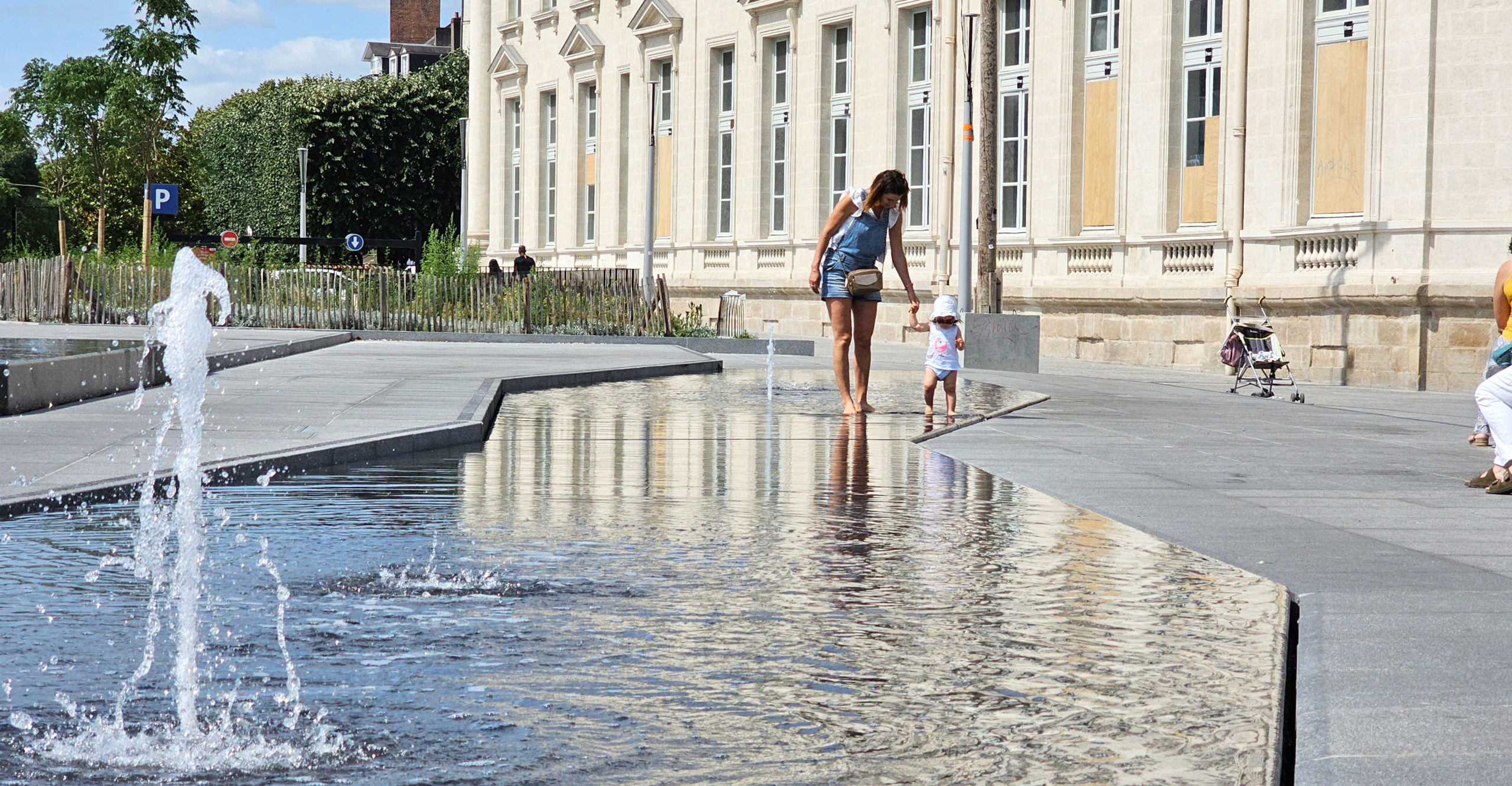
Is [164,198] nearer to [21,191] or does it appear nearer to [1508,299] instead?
[1508,299]

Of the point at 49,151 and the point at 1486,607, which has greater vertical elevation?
the point at 49,151

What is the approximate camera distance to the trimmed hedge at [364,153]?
65125 mm

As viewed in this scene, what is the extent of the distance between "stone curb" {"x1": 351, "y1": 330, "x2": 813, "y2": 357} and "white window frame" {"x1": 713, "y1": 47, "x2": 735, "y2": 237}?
13.0m

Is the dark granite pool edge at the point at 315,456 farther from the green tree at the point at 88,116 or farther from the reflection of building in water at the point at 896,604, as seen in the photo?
the green tree at the point at 88,116

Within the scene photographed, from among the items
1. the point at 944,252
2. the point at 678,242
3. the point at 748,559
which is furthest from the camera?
the point at 678,242

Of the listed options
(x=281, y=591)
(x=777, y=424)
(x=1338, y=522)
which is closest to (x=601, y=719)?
(x=281, y=591)

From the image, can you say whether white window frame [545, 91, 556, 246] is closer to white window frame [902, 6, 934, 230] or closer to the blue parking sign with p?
the blue parking sign with p

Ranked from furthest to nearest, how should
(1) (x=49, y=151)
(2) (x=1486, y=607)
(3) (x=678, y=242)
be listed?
(1) (x=49, y=151)
(3) (x=678, y=242)
(2) (x=1486, y=607)

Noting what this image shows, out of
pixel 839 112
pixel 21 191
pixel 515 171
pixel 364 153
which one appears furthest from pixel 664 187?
pixel 21 191

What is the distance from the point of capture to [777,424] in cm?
1312

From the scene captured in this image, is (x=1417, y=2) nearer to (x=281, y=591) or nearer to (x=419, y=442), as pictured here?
(x=419, y=442)

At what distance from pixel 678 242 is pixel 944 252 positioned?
41.0 ft

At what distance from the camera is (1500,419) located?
9109mm

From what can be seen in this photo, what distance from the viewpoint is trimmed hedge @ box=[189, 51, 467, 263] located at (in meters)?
65.1
